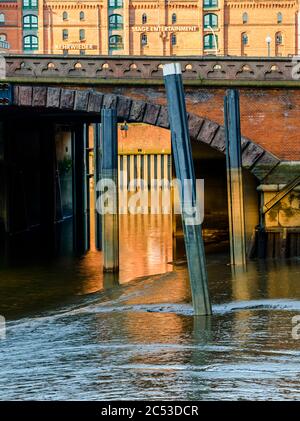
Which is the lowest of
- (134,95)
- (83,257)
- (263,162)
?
(83,257)

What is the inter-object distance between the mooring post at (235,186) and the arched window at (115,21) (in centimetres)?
7527

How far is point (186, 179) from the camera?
17.4 m

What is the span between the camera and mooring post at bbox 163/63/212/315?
57.3 feet

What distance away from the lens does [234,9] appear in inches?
4001

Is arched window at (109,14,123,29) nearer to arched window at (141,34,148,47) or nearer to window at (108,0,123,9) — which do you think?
window at (108,0,123,9)

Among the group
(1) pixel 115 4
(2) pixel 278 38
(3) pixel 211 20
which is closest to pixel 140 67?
(2) pixel 278 38

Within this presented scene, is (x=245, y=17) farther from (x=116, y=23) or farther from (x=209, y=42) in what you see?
(x=116, y=23)

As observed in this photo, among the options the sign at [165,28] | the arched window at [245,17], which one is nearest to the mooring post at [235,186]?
the sign at [165,28]

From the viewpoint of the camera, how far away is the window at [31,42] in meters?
102

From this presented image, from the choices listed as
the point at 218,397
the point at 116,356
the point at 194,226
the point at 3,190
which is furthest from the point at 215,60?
the point at 218,397

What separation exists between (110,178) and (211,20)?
7645 cm

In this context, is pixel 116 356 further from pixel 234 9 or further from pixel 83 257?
pixel 234 9

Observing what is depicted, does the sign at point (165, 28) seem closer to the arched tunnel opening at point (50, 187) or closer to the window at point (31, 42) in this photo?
the window at point (31, 42)

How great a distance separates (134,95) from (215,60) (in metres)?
2.87
